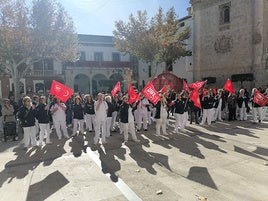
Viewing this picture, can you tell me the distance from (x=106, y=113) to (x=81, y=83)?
101 ft

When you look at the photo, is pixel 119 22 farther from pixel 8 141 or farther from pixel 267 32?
pixel 8 141

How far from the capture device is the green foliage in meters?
24.5

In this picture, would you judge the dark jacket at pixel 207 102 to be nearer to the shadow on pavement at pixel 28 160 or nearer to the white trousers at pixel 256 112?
the white trousers at pixel 256 112

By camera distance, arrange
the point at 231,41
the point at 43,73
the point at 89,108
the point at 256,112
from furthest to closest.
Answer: the point at 43,73 < the point at 231,41 < the point at 256,112 < the point at 89,108

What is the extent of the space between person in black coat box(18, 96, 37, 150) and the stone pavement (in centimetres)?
52

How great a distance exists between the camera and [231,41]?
24062 mm

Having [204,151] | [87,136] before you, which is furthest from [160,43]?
[204,151]

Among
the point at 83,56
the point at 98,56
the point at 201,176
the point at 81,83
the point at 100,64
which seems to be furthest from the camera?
the point at 98,56

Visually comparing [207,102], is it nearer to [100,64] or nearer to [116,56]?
[100,64]

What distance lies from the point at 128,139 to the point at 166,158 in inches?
106

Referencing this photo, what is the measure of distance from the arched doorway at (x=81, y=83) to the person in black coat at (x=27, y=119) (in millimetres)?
30269

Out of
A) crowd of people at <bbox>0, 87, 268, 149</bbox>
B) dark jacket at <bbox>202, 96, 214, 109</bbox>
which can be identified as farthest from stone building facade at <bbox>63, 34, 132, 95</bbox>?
dark jacket at <bbox>202, 96, 214, 109</bbox>

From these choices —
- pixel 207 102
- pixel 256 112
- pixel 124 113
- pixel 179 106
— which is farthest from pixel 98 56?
pixel 124 113

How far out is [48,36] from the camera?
1914cm
